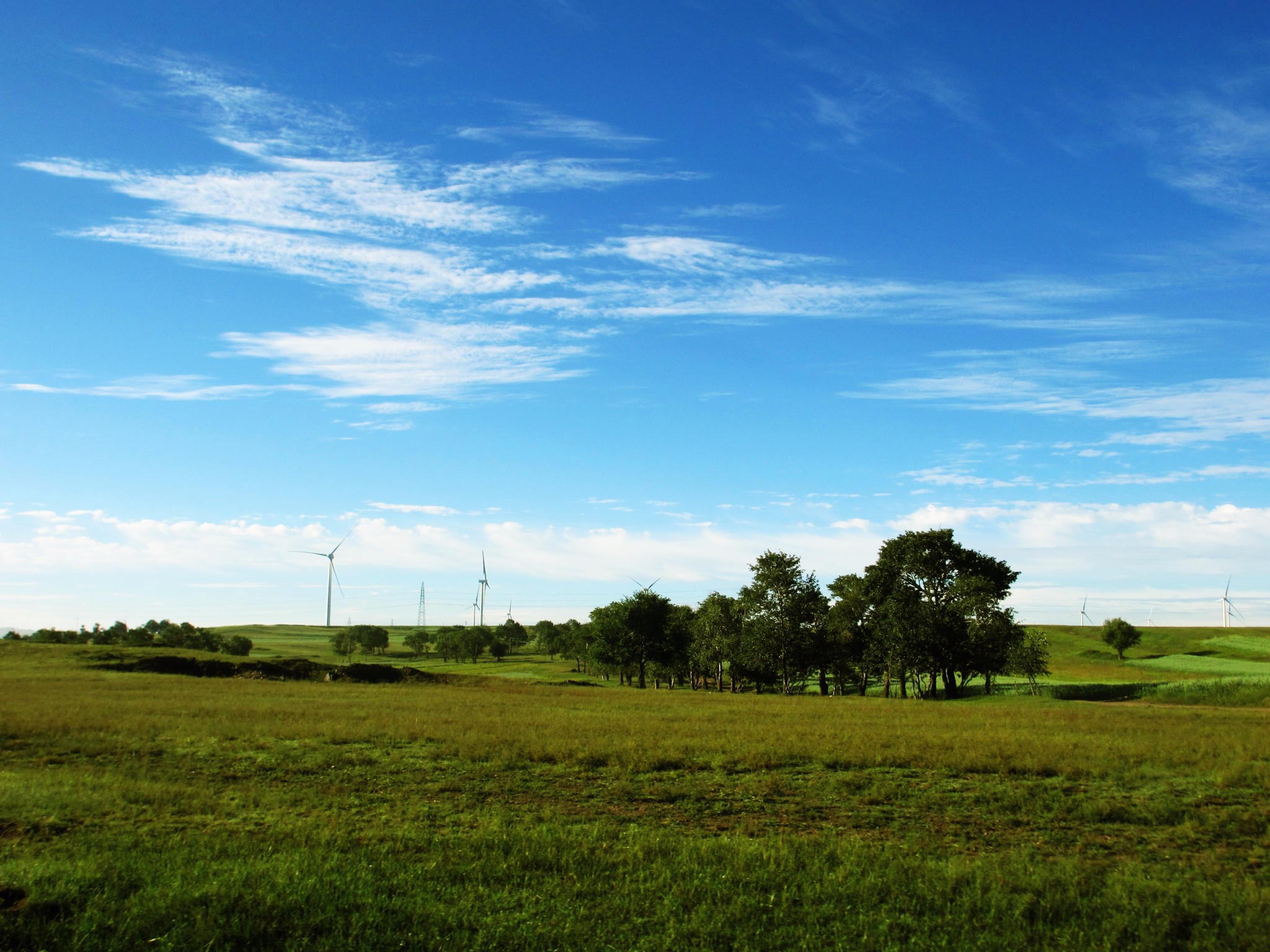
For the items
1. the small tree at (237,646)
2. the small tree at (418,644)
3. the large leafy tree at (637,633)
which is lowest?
the small tree at (418,644)

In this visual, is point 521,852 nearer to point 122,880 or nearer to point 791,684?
point 122,880

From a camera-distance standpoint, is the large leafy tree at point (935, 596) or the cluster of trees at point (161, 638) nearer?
the large leafy tree at point (935, 596)

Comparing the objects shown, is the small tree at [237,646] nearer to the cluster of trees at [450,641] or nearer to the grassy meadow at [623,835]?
the cluster of trees at [450,641]

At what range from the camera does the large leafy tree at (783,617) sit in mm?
79750

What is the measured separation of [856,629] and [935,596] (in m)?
10.3

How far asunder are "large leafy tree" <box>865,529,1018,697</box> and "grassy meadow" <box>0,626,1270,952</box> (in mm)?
33961

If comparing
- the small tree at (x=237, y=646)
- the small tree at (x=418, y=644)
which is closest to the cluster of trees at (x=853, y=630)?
the small tree at (x=237, y=646)

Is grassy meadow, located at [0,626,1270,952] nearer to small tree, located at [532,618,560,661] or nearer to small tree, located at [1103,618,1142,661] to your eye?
small tree, located at [1103,618,1142,661]

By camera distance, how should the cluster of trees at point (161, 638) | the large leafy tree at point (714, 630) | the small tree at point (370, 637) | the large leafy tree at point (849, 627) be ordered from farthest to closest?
the small tree at point (370, 637) < the cluster of trees at point (161, 638) < the large leafy tree at point (714, 630) < the large leafy tree at point (849, 627)

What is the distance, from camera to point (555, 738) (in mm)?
28781

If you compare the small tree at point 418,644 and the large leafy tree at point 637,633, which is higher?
the large leafy tree at point 637,633

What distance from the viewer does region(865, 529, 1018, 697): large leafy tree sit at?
223 ft

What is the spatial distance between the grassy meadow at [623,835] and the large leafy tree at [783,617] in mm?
46673

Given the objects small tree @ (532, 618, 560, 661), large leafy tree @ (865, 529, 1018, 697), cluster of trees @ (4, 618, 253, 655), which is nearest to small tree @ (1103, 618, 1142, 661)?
large leafy tree @ (865, 529, 1018, 697)
